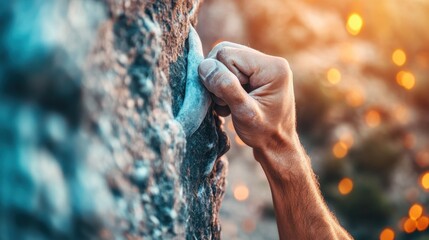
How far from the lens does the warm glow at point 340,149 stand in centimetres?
529

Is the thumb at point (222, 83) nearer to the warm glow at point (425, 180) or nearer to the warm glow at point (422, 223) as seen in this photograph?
the warm glow at point (422, 223)

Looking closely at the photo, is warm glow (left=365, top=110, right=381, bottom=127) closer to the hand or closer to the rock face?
the hand

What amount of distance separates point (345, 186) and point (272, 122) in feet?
13.5

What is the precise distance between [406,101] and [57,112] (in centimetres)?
582

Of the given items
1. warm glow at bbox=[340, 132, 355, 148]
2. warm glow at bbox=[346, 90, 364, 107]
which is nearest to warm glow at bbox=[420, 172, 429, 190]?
warm glow at bbox=[340, 132, 355, 148]

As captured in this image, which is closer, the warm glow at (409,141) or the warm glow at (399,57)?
the warm glow at (409,141)

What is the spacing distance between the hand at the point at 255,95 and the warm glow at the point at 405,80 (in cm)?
518

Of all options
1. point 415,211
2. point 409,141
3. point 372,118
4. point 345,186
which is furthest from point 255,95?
point 409,141

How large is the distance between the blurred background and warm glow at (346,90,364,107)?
14 millimetres

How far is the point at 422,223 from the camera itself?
5.00 meters

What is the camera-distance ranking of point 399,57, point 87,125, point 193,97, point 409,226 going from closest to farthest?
1. point 87,125
2. point 193,97
3. point 409,226
4. point 399,57

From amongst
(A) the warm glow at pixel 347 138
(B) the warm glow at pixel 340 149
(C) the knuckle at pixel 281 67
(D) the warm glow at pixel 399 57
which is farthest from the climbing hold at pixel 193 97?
(D) the warm glow at pixel 399 57

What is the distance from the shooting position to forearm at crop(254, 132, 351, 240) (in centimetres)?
116

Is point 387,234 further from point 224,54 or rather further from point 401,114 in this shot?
point 224,54
